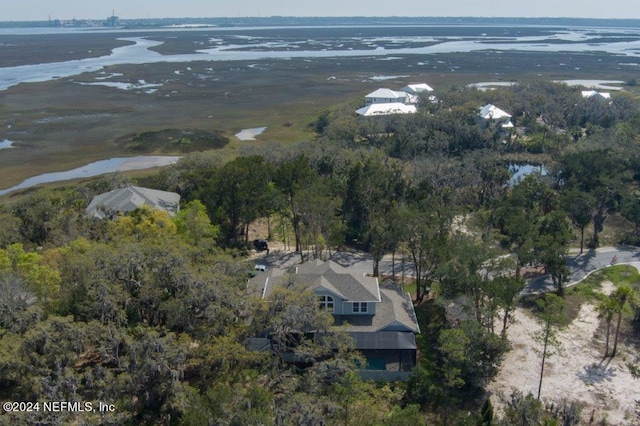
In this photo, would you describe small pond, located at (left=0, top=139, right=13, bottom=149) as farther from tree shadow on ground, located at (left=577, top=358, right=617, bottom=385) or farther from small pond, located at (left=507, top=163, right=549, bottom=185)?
tree shadow on ground, located at (left=577, top=358, right=617, bottom=385)

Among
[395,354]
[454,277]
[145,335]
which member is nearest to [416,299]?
[454,277]

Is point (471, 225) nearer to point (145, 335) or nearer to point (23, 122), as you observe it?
point (145, 335)

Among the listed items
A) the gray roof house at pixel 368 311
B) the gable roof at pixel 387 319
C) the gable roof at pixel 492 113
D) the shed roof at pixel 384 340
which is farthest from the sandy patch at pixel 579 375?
the gable roof at pixel 492 113

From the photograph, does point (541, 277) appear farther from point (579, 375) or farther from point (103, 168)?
point (103, 168)

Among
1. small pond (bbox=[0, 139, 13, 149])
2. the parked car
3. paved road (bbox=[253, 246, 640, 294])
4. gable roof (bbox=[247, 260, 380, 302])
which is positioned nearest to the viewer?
gable roof (bbox=[247, 260, 380, 302])

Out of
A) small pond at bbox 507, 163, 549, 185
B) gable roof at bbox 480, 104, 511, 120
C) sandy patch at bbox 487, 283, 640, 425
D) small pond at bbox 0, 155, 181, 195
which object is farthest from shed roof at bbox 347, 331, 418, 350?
gable roof at bbox 480, 104, 511, 120

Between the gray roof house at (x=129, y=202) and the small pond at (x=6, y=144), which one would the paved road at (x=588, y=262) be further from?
the small pond at (x=6, y=144)

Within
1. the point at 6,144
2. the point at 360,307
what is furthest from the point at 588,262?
the point at 6,144
